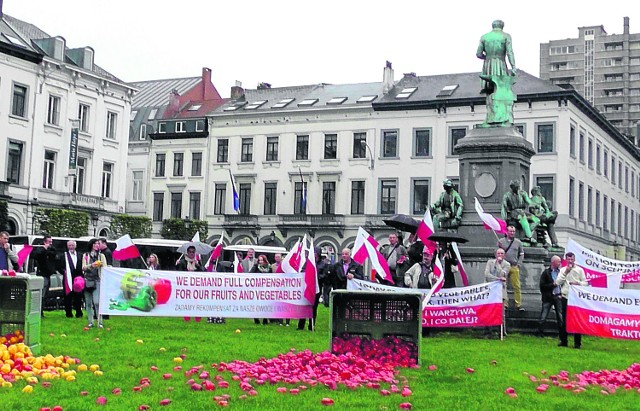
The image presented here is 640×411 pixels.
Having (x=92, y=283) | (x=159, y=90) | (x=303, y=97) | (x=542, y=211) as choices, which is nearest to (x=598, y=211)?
(x=303, y=97)

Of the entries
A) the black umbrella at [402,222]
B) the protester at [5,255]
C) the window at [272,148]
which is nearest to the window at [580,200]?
the window at [272,148]

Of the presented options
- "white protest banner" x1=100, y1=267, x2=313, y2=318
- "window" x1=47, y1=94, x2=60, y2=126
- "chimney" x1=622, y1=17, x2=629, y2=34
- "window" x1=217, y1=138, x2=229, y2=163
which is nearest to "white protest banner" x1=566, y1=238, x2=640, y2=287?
"white protest banner" x1=100, y1=267, x2=313, y2=318

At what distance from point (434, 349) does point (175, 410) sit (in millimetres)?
7319

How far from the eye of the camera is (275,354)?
13.6 metres

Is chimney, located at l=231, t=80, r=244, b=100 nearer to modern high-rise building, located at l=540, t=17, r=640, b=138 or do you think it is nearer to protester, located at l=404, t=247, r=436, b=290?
protester, located at l=404, t=247, r=436, b=290

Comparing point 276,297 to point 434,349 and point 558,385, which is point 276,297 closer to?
point 434,349

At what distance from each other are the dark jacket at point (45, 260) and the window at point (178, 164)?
1924 inches

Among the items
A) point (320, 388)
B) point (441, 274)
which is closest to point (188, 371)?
point (320, 388)

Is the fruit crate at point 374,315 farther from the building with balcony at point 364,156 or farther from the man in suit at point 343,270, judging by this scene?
the building with balcony at point 364,156

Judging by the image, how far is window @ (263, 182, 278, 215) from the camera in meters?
67.2

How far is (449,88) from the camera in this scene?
63219 millimetres

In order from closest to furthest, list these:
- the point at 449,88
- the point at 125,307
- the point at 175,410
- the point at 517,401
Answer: the point at 175,410 < the point at 517,401 < the point at 125,307 < the point at 449,88

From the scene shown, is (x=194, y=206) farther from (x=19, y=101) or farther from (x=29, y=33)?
(x=19, y=101)

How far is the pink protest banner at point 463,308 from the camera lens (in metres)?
17.2
